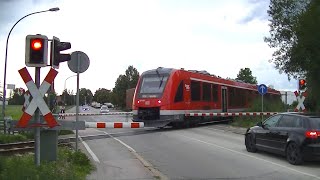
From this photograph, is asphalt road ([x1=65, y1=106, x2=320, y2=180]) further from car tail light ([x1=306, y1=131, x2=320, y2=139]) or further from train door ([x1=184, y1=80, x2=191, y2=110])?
train door ([x1=184, y1=80, x2=191, y2=110])

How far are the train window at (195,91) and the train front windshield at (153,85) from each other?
8.13ft

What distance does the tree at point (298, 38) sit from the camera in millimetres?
24172

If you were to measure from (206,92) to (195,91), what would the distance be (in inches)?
73.0

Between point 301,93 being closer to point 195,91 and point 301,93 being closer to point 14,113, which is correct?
point 195,91

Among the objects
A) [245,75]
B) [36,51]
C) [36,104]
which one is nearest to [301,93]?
[36,51]

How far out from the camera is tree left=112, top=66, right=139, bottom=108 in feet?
402

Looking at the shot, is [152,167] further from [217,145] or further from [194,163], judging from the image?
[217,145]

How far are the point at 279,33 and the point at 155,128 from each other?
46.0 feet

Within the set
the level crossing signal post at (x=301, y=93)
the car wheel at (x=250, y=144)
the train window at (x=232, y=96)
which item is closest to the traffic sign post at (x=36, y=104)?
the car wheel at (x=250, y=144)

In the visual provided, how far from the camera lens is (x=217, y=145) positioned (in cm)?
1825

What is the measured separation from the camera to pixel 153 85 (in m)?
26.7

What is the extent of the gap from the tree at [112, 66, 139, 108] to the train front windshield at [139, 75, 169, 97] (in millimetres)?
92653

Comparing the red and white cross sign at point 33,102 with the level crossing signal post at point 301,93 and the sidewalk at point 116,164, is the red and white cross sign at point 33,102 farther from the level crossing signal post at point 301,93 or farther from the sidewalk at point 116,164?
the level crossing signal post at point 301,93

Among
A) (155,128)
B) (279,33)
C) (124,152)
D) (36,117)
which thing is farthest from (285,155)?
(279,33)
